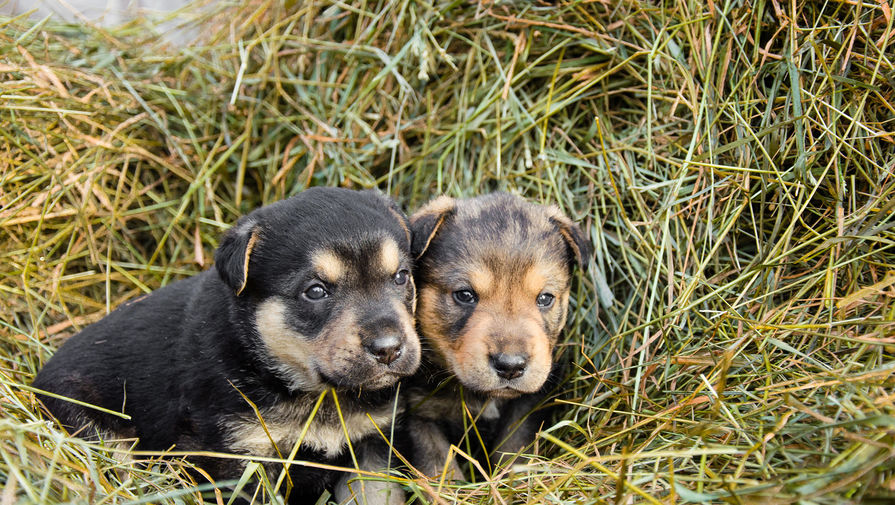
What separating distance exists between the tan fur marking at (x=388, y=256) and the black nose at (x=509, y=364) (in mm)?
762

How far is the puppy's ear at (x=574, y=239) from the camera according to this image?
4.30 metres

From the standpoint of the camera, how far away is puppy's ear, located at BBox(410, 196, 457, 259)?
4.20 m

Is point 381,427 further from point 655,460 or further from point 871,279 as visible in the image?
point 871,279

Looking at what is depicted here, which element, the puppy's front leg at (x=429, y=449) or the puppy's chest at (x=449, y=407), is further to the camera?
the puppy's chest at (x=449, y=407)

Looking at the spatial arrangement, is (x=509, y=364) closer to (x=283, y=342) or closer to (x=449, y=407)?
(x=449, y=407)

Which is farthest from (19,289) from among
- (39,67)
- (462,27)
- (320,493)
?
(462,27)

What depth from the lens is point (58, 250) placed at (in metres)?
5.22

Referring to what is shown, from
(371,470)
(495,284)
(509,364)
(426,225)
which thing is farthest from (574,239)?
(371,470)

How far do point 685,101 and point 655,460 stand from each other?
2.41 meters

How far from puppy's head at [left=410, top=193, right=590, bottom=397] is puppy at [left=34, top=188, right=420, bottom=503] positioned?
0.79 feet

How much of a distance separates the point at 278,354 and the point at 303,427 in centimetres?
43

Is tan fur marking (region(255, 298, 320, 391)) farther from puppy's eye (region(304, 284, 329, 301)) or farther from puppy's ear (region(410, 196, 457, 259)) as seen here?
puppy's ear (region(410, 196, 457, 259))

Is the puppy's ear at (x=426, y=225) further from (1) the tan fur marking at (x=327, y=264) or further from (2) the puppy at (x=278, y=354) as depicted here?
(1) the tan fur marking at (x=327, y=264)

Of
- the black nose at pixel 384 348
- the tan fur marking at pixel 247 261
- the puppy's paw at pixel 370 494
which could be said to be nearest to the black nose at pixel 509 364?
the black nose at pixel 384 348
